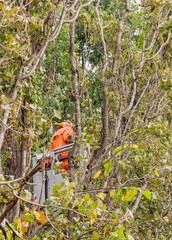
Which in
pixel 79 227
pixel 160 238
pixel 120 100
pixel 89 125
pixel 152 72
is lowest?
pixel 160 238

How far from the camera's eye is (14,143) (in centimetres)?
447

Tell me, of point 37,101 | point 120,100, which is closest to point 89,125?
point 120,100

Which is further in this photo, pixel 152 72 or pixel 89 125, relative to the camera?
pixel 152 72

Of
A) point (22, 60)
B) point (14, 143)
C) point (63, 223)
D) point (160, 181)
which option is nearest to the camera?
point (63, 223)

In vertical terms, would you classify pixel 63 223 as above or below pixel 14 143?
below

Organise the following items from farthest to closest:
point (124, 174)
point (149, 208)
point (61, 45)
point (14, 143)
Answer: point (61, 45)
point (14, 143)
point (149, 208)
point (124, 174)

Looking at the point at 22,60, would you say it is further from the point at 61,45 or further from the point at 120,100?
the point at 61,45

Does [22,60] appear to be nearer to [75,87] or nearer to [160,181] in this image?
[75,87]

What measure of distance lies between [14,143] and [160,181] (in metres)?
2.16

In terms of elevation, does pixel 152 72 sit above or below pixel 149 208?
above

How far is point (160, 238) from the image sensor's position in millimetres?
3811

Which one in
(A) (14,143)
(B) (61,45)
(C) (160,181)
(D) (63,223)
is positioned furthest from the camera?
(B) (61,45)

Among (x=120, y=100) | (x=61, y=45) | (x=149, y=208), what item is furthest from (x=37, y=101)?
(x=61, y=45)

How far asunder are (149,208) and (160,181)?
1.08 m
